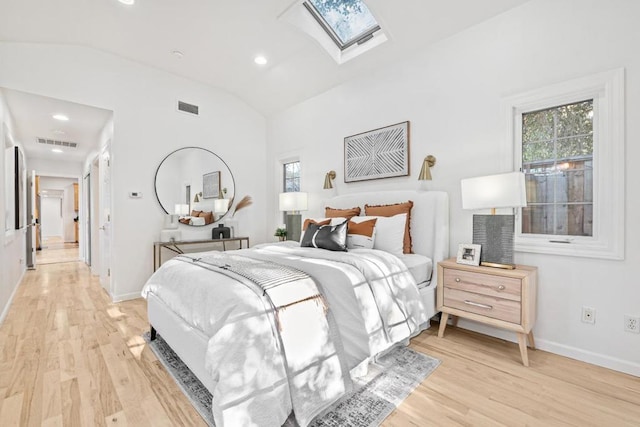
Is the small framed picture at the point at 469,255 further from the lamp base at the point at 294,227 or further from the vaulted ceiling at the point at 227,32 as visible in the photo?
the lamp base at the point at 294,227

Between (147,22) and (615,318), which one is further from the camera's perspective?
(147,22)

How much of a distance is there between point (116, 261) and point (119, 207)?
675 millimetres

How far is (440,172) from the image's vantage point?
299 cm

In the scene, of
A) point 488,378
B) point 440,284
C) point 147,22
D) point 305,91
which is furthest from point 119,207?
point 488,378

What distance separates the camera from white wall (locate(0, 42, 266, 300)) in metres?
3.18

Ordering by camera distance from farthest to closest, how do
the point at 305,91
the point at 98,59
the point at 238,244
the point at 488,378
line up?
the point at 238,244 < the point at 305,91 < the point at 98,59 < the point at 488,378

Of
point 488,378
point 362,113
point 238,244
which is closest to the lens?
point 488,378

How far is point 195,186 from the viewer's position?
14.1 ft

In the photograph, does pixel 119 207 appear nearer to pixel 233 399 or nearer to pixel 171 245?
pixel 171 245

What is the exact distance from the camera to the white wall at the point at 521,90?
203 cm

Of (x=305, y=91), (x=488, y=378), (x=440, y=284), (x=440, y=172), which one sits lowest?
(x=488, y=378)

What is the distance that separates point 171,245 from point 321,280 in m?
2.91

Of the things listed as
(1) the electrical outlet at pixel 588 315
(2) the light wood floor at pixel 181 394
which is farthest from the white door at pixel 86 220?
(1) the electrical outlet at pixel 588 315

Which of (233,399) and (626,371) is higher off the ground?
(233,399)
